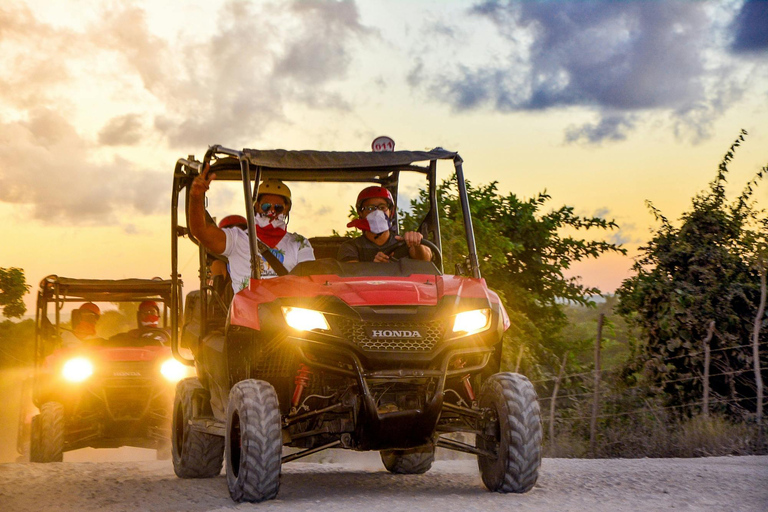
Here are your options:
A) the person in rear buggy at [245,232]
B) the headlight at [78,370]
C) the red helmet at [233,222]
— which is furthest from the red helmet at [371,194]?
the headlight at [78,370]

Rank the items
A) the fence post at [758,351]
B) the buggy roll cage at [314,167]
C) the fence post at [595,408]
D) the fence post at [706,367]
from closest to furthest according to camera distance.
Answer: the buggy roll cage at [314,167] < the fence post at [758,351] < the fence post at [706,367] < the fence post at [595,408]

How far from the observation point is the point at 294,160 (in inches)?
284

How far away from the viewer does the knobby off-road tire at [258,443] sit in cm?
623

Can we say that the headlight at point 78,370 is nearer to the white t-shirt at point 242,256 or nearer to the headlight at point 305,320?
the white t-shirt at point 242,256

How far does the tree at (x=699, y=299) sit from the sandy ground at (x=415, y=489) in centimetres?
433

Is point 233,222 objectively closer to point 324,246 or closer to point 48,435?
point 324,246

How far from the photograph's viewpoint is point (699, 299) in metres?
14.6

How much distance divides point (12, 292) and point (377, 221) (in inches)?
1075

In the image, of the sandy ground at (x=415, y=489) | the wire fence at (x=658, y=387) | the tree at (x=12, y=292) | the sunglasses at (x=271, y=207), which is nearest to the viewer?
the sandy ground at (x=415, y=489)

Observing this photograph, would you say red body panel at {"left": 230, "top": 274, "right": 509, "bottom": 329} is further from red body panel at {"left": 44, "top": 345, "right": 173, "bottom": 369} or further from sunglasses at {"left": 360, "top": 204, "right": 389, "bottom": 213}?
red body panel at {"left": 44, "top": 345, "right": 173, "bottom": 369}

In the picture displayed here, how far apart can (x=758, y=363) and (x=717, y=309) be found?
202 centimetres

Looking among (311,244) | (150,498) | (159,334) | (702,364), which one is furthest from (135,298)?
(702,364)

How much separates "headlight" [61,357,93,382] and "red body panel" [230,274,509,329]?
252 inches

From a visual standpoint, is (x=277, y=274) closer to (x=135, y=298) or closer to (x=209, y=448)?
(x=209, y=448)
